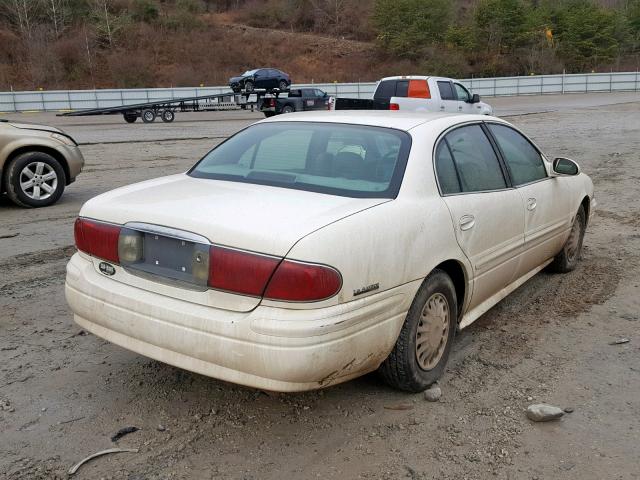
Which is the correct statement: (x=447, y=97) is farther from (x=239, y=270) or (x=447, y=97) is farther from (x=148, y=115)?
(x=239, y=270)

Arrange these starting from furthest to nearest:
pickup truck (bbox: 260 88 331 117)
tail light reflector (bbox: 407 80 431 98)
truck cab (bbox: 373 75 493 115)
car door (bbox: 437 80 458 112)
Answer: pickup truck (bbox: 260 88 331 117), car door (bbox: 437 80 458 112), tail light reflector (bbox: 407 80 431 98), truck cab (bbox: 373 75 493 115)

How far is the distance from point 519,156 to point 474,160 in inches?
31.1

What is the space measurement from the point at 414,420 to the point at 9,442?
197 centimetres

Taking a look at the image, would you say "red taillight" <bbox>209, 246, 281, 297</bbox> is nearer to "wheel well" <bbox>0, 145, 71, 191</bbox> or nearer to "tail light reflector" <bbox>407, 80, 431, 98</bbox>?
"wheel well" <bbox>0, 145, 71, 191</bbox>

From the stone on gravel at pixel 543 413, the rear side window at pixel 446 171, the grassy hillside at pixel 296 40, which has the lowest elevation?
the stone on gravel at pixel 543 413

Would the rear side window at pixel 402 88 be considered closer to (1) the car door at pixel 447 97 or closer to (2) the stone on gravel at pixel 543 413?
(1) the car door at pixel 447 97

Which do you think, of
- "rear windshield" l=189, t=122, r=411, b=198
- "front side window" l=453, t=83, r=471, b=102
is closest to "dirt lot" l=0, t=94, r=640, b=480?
"rear windshield" l=189, t=122, r=411, b=198

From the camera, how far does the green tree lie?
66000 mm

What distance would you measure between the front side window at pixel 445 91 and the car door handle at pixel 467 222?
15.5 meters

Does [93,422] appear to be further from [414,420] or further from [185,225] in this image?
[414,420]

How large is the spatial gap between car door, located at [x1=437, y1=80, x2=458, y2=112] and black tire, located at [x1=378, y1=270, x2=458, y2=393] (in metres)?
15.4

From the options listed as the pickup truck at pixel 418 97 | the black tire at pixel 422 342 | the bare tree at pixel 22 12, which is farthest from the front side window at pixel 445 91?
the bare tree at pixel 22 12

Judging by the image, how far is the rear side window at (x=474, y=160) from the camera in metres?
3.85

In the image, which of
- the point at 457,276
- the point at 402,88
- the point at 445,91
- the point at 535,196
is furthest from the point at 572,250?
the point at 445,91
